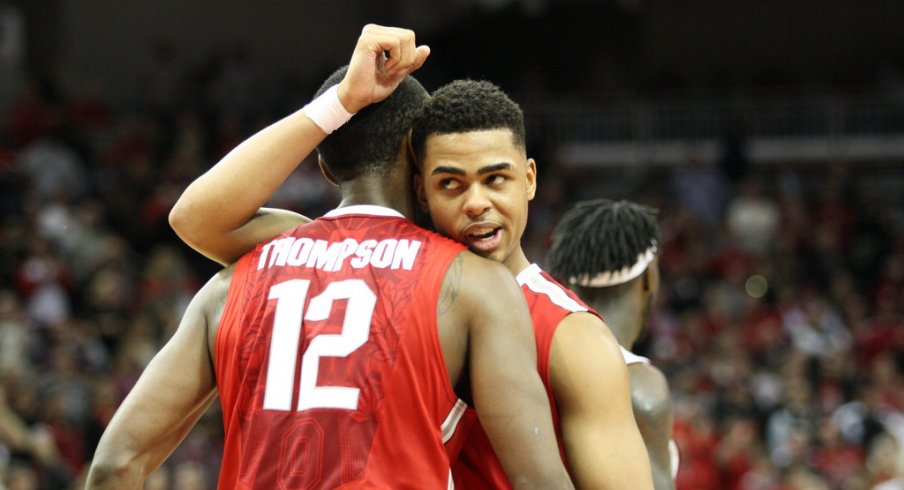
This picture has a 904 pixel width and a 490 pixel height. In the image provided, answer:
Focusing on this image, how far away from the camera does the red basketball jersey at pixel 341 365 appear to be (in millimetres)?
2961

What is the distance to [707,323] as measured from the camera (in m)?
13.8

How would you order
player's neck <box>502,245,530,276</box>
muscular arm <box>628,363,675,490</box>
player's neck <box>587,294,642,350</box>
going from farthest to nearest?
player's neck <box>587,294,642,350</box>, muscular arm <box>628,363,675,490</box>, player's neck <box>502,245,530,276</box>

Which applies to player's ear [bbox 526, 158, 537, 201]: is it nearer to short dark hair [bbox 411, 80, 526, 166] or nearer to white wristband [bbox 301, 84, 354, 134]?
short dark hair [bbox 411, 80, 526, 166]

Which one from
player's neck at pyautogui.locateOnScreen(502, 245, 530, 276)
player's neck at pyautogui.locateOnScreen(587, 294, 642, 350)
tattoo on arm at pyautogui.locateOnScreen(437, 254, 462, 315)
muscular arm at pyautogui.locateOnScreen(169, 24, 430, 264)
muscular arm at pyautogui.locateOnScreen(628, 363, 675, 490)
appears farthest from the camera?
player's neck at pyautogui.locateOnScreen(587, 294, 642, 350)

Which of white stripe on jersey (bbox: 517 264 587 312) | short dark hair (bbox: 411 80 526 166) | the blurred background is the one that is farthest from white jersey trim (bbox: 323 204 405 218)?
the blurred background

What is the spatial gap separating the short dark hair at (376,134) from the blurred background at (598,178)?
5937 mm

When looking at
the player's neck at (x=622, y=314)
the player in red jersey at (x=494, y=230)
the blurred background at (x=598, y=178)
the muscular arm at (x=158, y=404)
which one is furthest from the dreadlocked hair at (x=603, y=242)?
the blurred background at (x=598, y=178)

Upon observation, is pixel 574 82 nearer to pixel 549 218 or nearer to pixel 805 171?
pixel 805 171

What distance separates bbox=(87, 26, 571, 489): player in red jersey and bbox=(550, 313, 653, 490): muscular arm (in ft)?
0.58

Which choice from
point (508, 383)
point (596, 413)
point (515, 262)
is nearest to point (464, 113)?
point (515, 262)

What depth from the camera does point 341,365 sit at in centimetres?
299

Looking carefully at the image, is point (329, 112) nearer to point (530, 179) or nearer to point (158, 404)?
point (530, 179)

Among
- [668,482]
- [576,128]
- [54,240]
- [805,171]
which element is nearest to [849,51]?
[805,171]

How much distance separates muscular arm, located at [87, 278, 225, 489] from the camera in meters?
3.22
